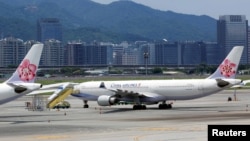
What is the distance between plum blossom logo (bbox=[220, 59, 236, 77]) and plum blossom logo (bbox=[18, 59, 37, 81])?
25.2 m

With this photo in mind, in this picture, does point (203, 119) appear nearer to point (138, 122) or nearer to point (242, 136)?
point (138, 122)

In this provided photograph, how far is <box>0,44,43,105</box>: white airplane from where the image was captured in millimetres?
56094

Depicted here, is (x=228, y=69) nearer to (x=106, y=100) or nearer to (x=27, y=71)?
(x=106, y=100)

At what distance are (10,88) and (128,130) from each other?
1411cm

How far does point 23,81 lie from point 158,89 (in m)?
24.1

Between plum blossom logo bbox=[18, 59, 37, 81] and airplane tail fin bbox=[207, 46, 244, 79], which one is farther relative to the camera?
airplane tail fin bbox=[207, 46, 244, 79]

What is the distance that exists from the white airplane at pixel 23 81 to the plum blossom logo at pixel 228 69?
2474 cm

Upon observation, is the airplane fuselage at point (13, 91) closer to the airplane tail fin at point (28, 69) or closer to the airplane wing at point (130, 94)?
the airplane tail fin at point (28, 69)

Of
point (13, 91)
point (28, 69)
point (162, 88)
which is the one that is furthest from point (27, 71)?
point (162, 88)

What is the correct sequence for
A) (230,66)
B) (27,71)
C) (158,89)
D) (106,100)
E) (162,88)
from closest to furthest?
(27,71) → (230,66) → (106,100) → (162,88) → (158,89)

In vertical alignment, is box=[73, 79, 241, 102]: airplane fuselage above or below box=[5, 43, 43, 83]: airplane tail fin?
below

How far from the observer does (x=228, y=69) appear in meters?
75.5

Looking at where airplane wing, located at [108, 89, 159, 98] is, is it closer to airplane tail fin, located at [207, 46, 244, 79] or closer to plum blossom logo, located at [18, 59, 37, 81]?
airplane tail fin, located at [207, 46, 244, 79]

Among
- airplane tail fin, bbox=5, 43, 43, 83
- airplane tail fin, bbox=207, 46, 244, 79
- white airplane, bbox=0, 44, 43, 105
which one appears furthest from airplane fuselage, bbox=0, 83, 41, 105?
airplane tail fin, bbox=207, 46, 244, 79
